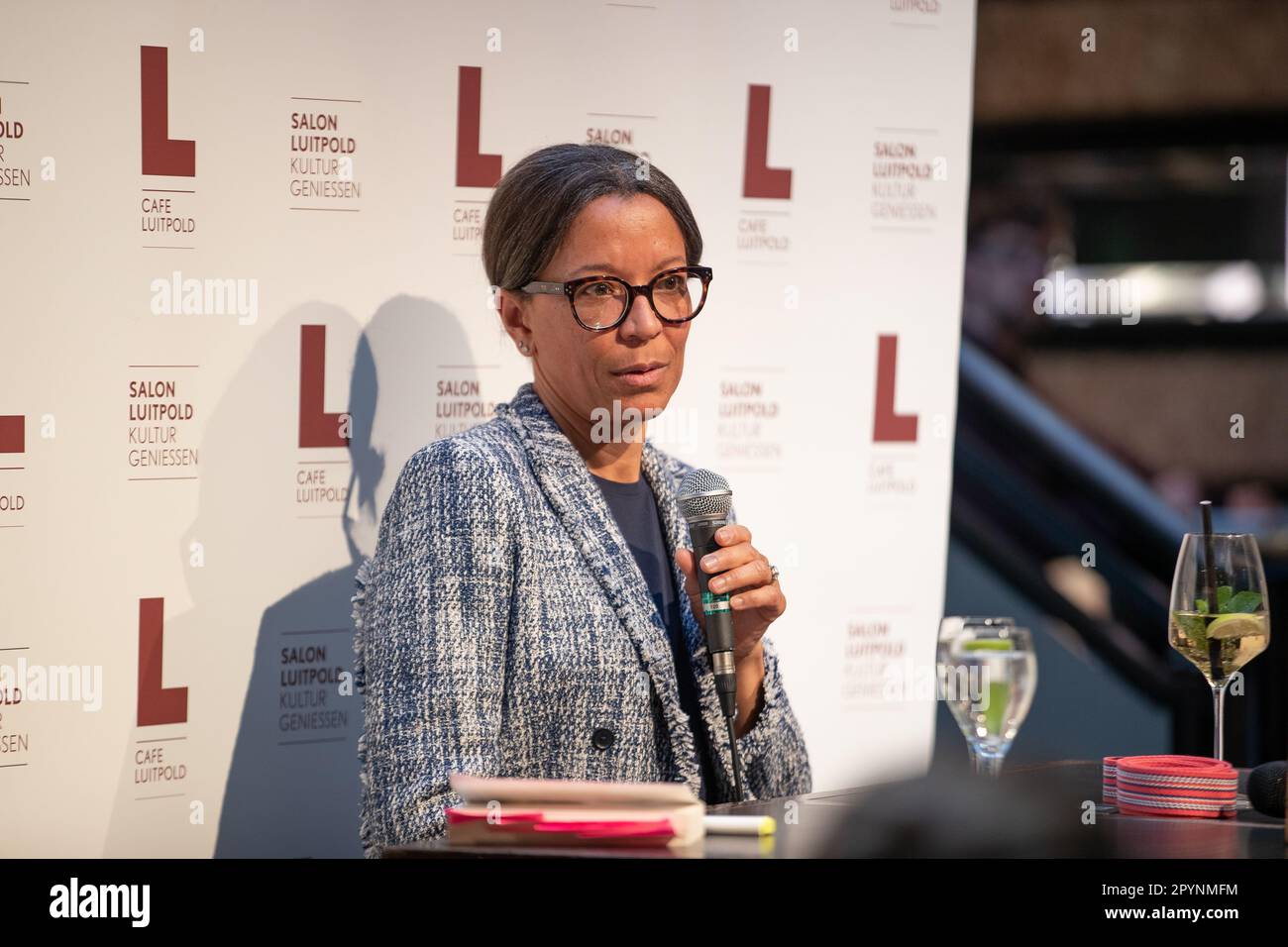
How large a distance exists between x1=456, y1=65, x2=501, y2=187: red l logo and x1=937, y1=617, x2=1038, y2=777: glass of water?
4.05 ft

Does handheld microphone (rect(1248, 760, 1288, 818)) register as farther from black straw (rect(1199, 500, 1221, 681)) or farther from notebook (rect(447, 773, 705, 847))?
notebook (rect(447, 773, 705, 847))

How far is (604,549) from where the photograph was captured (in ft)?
6.68

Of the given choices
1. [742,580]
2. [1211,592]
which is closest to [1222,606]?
[1211,592]

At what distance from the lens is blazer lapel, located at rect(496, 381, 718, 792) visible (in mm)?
2000

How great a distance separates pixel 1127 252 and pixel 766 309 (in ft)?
16.6

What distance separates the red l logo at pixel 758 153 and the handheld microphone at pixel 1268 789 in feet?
5.56

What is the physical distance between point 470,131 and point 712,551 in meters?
1.23

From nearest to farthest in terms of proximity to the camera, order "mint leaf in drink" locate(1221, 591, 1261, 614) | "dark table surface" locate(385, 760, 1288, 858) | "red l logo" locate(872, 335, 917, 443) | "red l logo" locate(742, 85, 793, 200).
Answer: "dark table surface" locate(385, 760, 1288, 858) → "mint leaf in drink" locate(1221, 591, 1261, 614) → "red l logo" locate(742, 85, 793, 200) → "red l logo" locate(872, 335, 917, 443)

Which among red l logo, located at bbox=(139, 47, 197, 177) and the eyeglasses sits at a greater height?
red l logo, located at bbox=(139, 47, 197, 177)

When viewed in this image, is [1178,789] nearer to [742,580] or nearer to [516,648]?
[742,580]

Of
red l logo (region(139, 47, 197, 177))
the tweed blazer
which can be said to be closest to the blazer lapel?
the tweed blazer

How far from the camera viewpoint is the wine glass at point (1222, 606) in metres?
1.90

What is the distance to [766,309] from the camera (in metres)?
3.04
